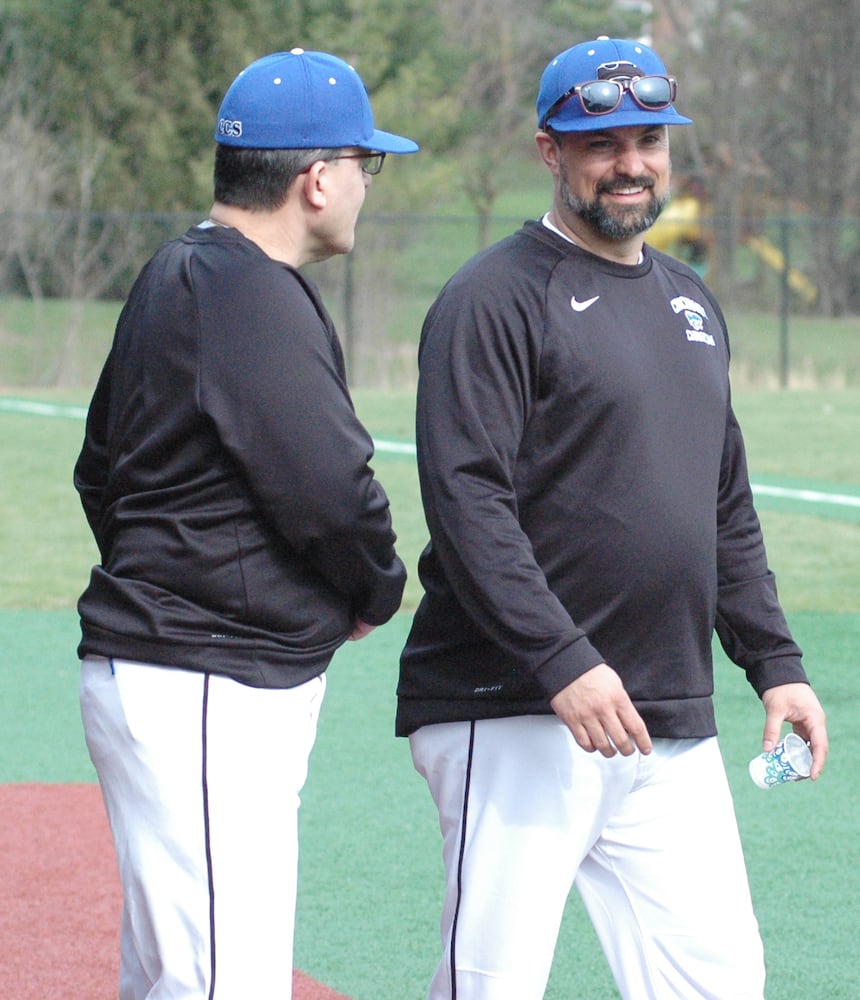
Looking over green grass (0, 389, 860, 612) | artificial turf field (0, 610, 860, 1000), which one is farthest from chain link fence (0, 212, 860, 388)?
artificial turf field (0, 610, 860, 1000)

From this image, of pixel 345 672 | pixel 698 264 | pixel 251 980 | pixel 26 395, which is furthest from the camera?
pixel 698 264

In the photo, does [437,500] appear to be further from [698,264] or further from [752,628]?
[698,264]

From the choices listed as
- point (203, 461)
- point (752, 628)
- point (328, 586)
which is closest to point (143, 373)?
point (203, 461)

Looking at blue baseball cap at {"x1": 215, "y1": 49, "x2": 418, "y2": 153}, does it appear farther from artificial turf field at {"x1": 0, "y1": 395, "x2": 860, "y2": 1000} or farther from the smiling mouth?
artificial turf field at {"x1": 0, "y1": 395, "x2": 860, "y2": 1000}

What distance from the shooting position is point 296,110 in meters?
2.87

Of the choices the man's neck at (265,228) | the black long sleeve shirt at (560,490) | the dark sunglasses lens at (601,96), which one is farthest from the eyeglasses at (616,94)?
the man's neck at (265,228)

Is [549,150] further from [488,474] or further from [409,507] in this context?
[409,507]

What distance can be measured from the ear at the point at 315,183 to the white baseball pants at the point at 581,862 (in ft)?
3.17

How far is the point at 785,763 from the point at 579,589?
639 millimetres

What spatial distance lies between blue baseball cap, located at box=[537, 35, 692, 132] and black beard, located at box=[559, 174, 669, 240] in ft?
0.40

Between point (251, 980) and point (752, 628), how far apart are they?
4.22 ft

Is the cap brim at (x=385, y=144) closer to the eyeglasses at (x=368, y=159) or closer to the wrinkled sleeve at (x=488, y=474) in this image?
the eyeglasses at (x=368, y=159)

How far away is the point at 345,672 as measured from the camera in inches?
306

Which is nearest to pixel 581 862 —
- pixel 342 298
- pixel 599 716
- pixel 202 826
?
pixel 599 716
